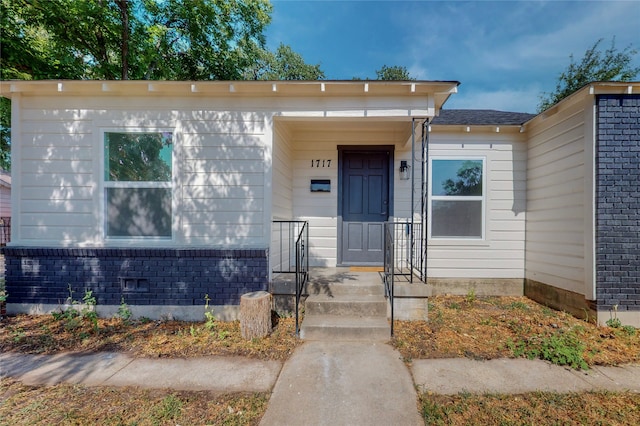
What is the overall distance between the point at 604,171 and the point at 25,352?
23.9 feet

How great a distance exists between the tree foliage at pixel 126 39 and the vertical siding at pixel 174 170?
4234 millimetres

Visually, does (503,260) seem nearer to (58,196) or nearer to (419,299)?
(419,299)

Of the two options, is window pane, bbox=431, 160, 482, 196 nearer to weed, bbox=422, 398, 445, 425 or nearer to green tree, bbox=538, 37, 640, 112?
weed, bbox=422, 398, 445, 425

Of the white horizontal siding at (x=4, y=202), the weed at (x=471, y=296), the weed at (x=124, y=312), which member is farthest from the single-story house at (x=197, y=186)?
the white horizontal siding at (x=4, y=202)

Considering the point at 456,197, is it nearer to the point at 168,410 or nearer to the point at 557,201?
the point at 557,201

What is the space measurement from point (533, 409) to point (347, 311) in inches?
77.4

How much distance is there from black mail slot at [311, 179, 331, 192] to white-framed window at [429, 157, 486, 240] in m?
1.94

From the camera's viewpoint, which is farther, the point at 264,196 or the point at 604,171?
the point at 264,196

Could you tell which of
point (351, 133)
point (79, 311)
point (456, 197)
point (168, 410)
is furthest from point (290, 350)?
point (456, 197)

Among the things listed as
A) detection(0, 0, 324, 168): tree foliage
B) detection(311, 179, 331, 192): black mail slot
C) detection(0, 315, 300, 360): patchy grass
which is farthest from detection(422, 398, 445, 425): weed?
detection(0, 0, 324, 168): tree foliage

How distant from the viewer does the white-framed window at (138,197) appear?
155 inches

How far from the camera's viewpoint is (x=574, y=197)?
404cm

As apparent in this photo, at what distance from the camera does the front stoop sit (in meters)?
3.26

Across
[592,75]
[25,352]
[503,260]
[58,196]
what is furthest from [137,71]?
[592,75]
